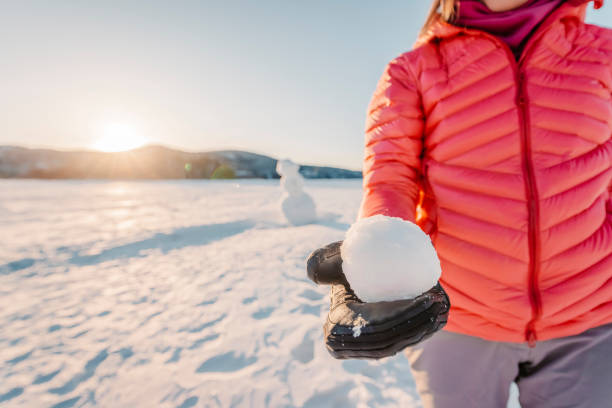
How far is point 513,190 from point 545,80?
423mm

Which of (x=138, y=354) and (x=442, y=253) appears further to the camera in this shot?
(x=138, y=354)

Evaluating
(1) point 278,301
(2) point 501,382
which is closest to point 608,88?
(2) point 501,382

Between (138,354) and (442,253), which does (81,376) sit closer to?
(138,354)

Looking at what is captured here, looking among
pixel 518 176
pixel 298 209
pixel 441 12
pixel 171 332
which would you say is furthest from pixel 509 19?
pixel 298 209

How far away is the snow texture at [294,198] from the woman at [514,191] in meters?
6.77

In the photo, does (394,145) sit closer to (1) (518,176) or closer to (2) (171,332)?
(1) (518,176)

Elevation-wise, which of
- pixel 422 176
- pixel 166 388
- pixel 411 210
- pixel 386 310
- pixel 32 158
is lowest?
pixel 166 388

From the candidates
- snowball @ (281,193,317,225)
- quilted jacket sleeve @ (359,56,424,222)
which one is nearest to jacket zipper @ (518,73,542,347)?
quilted jacket sleeve @ (359,56,424,222)

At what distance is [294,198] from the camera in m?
8.15

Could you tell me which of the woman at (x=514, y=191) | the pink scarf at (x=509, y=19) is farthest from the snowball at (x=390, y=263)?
the pink scarf at (x=509, y=19)

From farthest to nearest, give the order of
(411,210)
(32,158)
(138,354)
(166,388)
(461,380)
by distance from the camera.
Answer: (32,158), (138,354), (166,388), (461,380), (411,210)

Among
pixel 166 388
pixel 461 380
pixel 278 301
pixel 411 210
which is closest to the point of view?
pixel 411 210

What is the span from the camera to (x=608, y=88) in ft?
3.27

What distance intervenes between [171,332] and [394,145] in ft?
9.23
